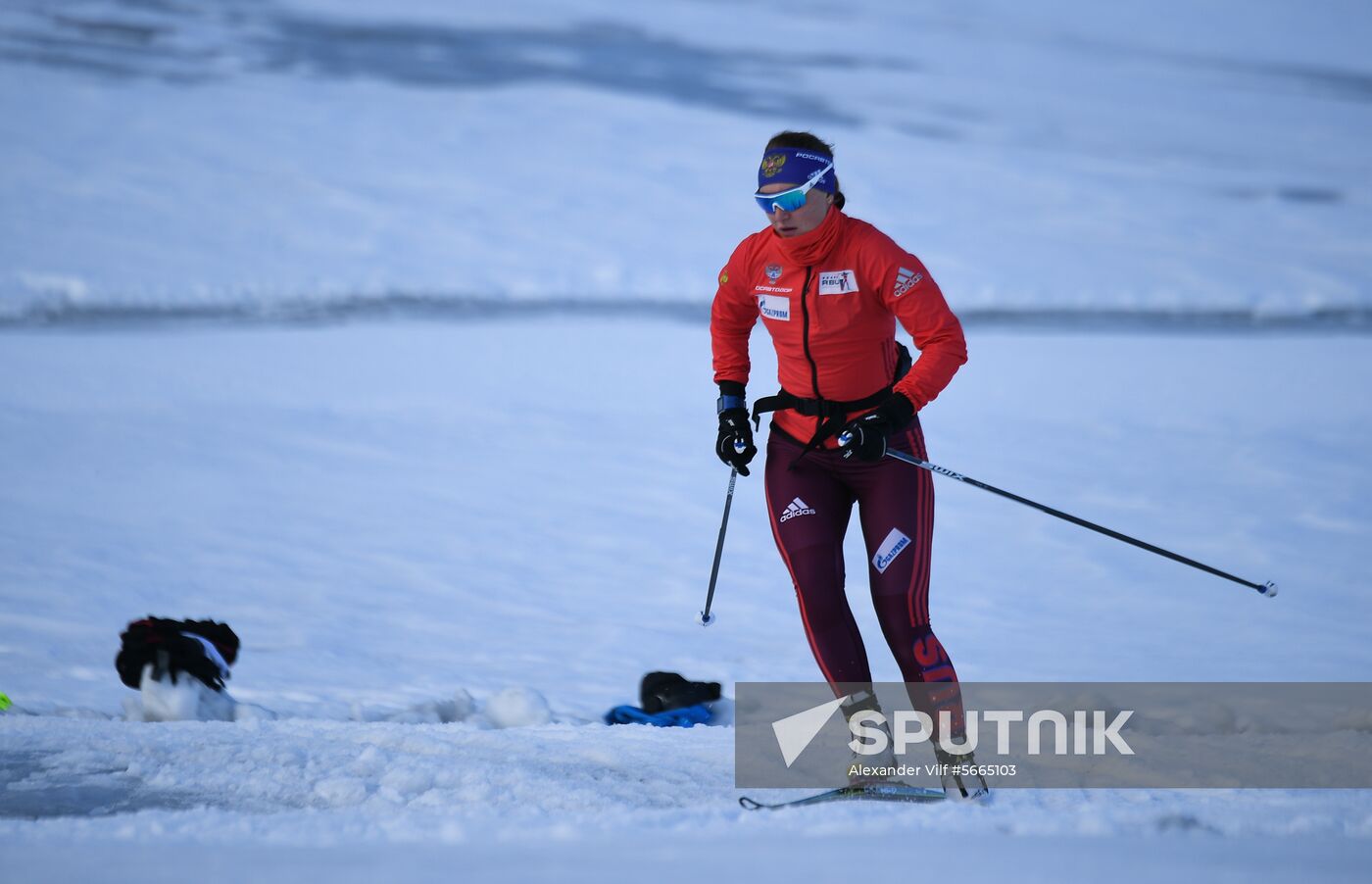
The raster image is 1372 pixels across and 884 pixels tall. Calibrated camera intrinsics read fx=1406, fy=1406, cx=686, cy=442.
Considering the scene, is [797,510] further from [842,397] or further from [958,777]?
[958,777]

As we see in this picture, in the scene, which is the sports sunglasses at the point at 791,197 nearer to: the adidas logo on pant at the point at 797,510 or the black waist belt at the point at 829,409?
the black waist belt at the point at 829,409

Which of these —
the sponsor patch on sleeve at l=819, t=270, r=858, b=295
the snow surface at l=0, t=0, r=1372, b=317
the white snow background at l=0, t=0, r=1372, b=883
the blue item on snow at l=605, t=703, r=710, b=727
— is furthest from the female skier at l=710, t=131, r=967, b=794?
the snow surface at l=0, t=0, r=1372, b=317

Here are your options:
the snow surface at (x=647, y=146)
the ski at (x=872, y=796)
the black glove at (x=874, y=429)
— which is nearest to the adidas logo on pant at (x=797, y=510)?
the black glove at (x=874, y=429)

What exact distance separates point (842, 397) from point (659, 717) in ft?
5.12

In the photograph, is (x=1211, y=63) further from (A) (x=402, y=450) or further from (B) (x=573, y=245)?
(A) (x=402, y=450)

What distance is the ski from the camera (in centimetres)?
348

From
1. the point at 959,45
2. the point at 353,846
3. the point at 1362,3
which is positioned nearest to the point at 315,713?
the point at 353,846

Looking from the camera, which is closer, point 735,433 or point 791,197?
point 791,197

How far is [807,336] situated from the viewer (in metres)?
3.67

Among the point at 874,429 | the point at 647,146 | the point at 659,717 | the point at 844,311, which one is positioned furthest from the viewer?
the point at 647,146

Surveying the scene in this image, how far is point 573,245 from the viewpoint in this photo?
39.5 ft

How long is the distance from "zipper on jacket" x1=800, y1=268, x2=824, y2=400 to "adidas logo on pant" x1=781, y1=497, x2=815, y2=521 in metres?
0.28

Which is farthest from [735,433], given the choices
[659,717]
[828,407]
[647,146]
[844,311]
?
[647,146]

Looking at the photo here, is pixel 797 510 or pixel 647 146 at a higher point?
pixel 647 146
